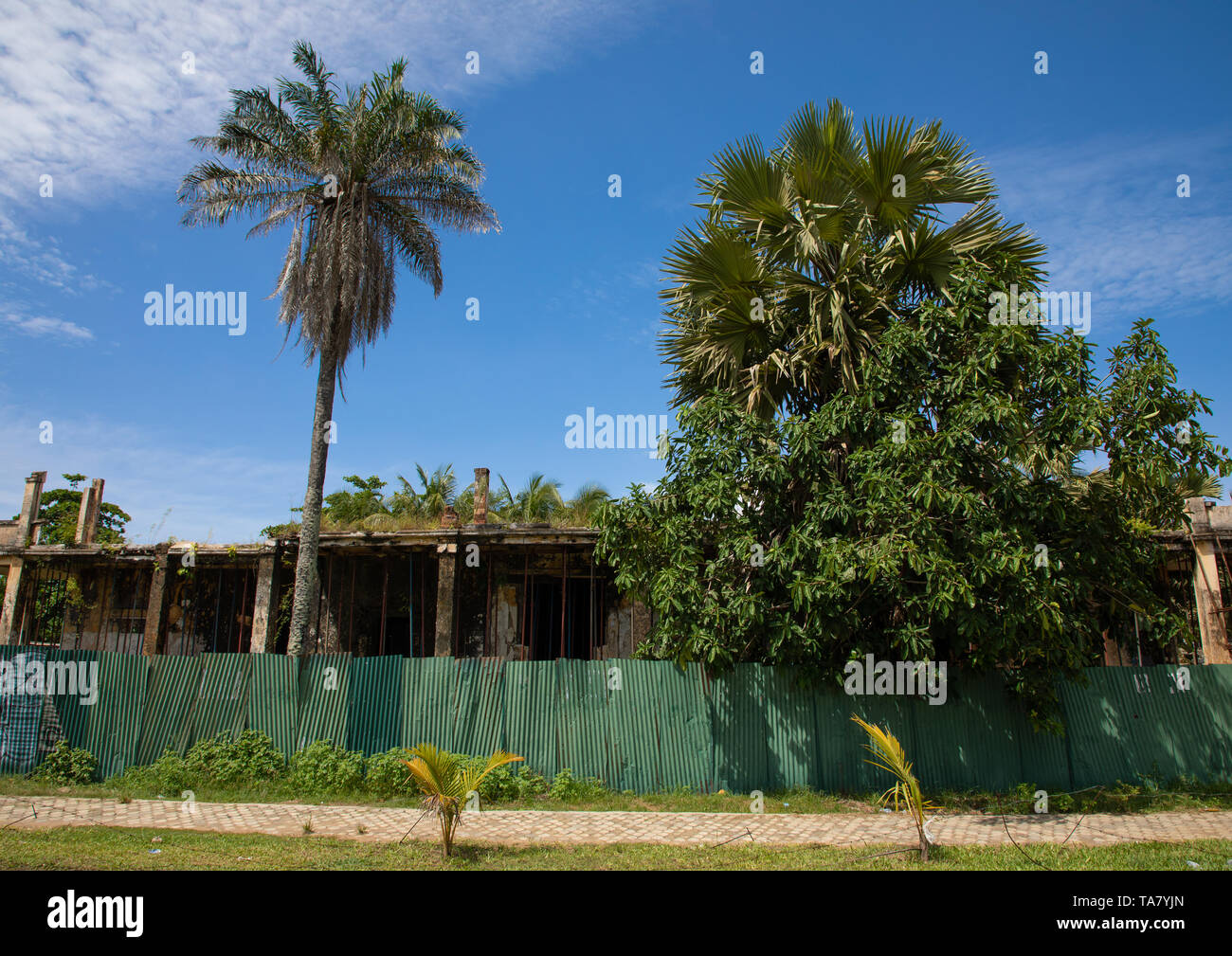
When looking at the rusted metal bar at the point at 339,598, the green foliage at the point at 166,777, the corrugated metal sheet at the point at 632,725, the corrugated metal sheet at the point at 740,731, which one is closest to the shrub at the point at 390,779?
the green foliage at the point at 166,777

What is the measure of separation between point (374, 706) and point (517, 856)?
471 centimetres

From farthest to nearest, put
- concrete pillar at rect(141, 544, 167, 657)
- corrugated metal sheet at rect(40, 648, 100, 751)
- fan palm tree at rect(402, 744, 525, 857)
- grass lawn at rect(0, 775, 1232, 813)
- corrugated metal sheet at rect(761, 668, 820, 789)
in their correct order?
concrete pillar at rect(141, 544, 167, 657), corrugated metal sheet at rect(40, 648, 100, 751), corrugated metal sheet at rect(761, 668, 820, 789), grass lawn at rect(0, 775, 1232, 813), fan palm tree at rect(402, 744, 525, 857)

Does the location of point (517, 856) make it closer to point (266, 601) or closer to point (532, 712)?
point (532, 712)

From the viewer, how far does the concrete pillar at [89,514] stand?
62.2ft

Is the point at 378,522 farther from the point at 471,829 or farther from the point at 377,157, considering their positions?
the point at 471,829

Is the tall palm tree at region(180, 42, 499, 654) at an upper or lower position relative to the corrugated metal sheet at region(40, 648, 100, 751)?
upper

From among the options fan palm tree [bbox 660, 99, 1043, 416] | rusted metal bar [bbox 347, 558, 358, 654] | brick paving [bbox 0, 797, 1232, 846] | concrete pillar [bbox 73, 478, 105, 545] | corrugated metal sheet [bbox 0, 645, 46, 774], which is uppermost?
fan palm tree [bbox 660, 99, 1043, 416]

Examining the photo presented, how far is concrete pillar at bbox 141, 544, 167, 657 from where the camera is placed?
17266 millimetres

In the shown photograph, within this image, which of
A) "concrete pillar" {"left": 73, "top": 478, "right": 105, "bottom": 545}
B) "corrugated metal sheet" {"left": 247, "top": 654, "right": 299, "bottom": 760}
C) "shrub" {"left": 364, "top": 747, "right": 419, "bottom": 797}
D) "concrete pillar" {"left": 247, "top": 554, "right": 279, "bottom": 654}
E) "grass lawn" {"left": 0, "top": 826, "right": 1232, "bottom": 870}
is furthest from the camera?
"concrete pillar" {"left": 73, "top": 478, "right": 105, "bottom": 545}

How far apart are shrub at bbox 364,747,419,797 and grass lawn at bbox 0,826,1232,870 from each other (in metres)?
2.28

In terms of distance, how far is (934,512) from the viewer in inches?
389

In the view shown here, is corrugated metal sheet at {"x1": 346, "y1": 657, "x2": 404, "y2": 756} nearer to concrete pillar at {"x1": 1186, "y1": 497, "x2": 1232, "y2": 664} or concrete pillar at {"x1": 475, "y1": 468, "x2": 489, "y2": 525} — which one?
concrete pillar at {"x1": 475, "y1": 468, "x2": 489, "y2": 525}

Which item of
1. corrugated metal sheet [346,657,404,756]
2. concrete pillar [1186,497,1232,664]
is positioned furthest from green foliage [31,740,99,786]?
concrete pillar [1186,497,1232,664]

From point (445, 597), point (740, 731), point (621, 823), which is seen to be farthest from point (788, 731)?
point (445, 597)
